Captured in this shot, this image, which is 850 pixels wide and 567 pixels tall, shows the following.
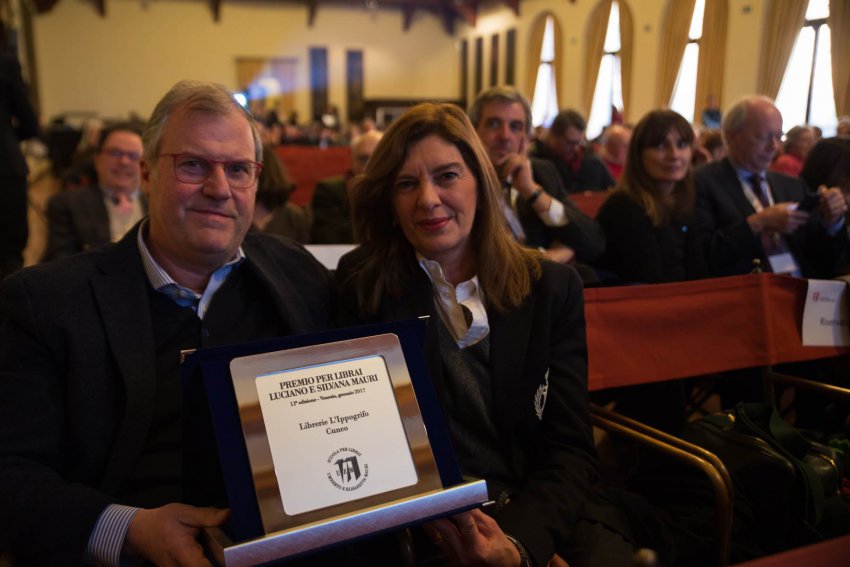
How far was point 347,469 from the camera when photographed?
1.07 m

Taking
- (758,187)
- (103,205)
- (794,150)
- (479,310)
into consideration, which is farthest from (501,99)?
(794,150)

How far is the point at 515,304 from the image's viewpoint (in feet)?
5.44

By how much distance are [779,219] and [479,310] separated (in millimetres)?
2020

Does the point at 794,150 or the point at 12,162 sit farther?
the point at 794,150

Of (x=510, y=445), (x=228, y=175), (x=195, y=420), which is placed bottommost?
(x=510, y=445)

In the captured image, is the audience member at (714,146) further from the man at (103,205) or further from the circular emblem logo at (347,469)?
the circular emblem logo at (347,469)

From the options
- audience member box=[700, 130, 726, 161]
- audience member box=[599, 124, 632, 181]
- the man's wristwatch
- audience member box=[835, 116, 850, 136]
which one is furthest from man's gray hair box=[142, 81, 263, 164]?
audience member box=[599, 124, 632, 181]

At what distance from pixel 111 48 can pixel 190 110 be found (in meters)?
20.7

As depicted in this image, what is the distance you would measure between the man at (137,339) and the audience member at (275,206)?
2.18m

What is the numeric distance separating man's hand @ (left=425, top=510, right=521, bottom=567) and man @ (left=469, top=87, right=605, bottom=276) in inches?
67.6

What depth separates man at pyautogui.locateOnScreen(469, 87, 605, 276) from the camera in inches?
116

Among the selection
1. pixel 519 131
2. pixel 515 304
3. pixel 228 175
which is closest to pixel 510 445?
pixel 515 304

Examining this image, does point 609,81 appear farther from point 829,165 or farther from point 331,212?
point 331,212

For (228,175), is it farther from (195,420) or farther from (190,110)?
(195,420)
